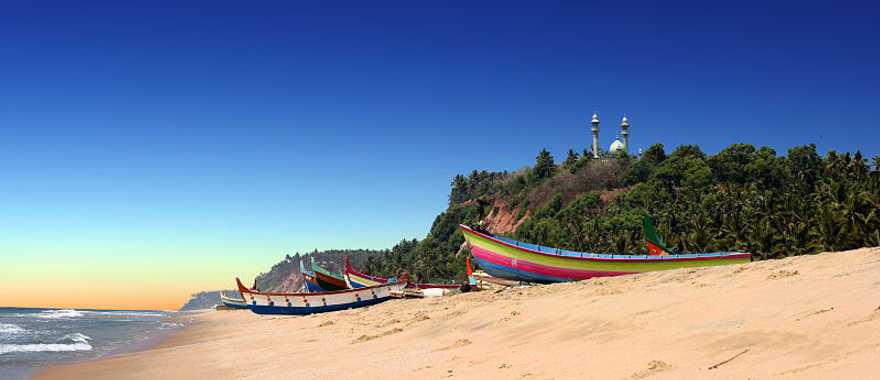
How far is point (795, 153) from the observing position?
331ft

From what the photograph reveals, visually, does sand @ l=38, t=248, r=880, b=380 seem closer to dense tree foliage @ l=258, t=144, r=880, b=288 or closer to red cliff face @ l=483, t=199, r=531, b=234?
dense tree foliage @ l=258, t=144, r=880, b=288

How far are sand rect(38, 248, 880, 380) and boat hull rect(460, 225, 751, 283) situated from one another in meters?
6.96

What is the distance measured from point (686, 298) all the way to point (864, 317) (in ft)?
15.4

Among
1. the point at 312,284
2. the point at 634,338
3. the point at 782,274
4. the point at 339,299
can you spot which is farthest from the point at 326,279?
the point at 634,338

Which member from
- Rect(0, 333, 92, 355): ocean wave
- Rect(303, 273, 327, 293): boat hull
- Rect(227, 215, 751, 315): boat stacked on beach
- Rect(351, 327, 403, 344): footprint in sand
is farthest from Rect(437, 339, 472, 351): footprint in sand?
Rect(303, 273, 327, 293): boat hull

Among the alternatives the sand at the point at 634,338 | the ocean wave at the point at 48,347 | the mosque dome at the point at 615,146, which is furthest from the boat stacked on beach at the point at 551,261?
the mosque dome at the point at 615,146

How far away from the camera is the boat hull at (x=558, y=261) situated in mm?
25828

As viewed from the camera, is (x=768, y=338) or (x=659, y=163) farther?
(x=659, y=163)

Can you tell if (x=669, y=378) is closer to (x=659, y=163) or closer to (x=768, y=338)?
(x=768, y=338)

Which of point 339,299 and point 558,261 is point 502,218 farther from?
point 558,261

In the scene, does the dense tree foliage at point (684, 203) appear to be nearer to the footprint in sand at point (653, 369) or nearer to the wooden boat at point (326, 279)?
the footprint in sand at point (653, 369)

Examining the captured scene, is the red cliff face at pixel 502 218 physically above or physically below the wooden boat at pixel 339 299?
above

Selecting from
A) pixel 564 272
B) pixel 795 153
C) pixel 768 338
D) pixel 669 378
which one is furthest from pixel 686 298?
pixel 795 153

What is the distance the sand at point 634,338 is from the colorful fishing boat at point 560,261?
6972mm
